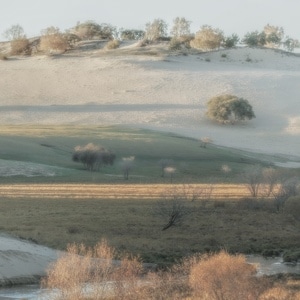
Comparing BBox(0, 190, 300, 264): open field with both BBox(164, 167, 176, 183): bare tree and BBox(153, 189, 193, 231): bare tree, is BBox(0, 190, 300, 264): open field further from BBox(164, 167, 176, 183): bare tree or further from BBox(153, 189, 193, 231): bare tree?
BBox(164, 167, 176, 183): bare tree

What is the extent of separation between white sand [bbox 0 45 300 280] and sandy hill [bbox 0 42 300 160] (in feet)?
0.42

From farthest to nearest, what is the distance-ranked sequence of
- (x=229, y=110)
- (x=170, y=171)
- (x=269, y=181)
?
(x=229, y=110), (x=170, y=171), (x=269, y=181)

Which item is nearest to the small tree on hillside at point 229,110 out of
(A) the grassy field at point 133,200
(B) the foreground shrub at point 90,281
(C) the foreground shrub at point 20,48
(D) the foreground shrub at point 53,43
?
(A) the grassy field at point 133,200

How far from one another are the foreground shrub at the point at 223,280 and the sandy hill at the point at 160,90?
69521 mm

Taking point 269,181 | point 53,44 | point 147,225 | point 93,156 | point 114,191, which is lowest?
point 93,156

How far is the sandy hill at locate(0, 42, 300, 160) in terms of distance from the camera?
11069 cm

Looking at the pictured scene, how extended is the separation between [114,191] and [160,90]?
74997 millimetres

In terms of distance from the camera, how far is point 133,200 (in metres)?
52.9

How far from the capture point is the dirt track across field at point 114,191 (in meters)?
54.1

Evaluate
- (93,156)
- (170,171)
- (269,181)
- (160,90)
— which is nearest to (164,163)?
(170,171)

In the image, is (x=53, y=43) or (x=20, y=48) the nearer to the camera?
(x=53, y=43)

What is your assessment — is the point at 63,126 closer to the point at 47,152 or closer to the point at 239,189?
the point at 47,152

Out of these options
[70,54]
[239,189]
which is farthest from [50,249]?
[70,54]

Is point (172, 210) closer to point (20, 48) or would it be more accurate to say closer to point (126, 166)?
point (126, 166)
